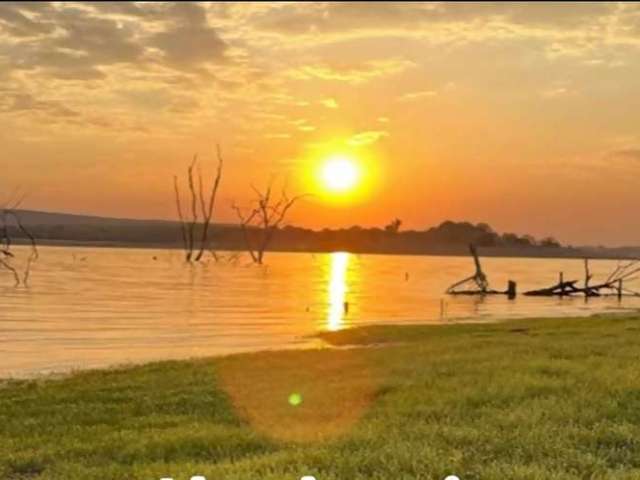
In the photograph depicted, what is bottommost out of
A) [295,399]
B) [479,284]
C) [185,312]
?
[185,312]

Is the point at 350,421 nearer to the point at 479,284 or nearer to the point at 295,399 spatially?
the point at 295,399

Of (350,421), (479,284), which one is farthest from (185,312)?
(350,421)

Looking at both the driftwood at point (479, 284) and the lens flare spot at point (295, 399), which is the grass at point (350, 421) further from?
the driftwood at point (479, 284)

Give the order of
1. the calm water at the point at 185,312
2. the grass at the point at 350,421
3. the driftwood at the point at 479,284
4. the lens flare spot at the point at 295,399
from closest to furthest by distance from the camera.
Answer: the grass at the point at 350,421 → the lens flare spot at the point at 295,399 → the calm water at the point at 185,312 → the driftwood at the point at 479,284

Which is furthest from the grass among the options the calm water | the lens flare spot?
the calm water

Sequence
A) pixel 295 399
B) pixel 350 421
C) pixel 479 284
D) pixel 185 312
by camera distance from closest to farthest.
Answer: pixel 350 421, pixel 295 399, pixel 185 312, pixel 479 284

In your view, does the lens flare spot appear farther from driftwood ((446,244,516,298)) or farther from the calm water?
driftwood ((446,244,516,298))

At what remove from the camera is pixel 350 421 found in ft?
50.1

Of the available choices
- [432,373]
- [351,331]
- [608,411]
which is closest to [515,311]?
[351,331]

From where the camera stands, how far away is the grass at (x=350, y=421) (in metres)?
11.4

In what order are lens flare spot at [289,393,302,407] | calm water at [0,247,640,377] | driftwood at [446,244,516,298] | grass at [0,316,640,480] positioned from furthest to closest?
driftwood at [446,244,516,298]
calm water at [0,247,640,377]
lens flare spot at [289,393,302,407]
grass at [0,316,640,480]

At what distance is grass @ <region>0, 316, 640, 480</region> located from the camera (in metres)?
11.4

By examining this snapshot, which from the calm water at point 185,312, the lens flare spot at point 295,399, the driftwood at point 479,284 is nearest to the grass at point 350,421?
the lens flare spot at point 295,399

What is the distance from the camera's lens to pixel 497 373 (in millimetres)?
19922
